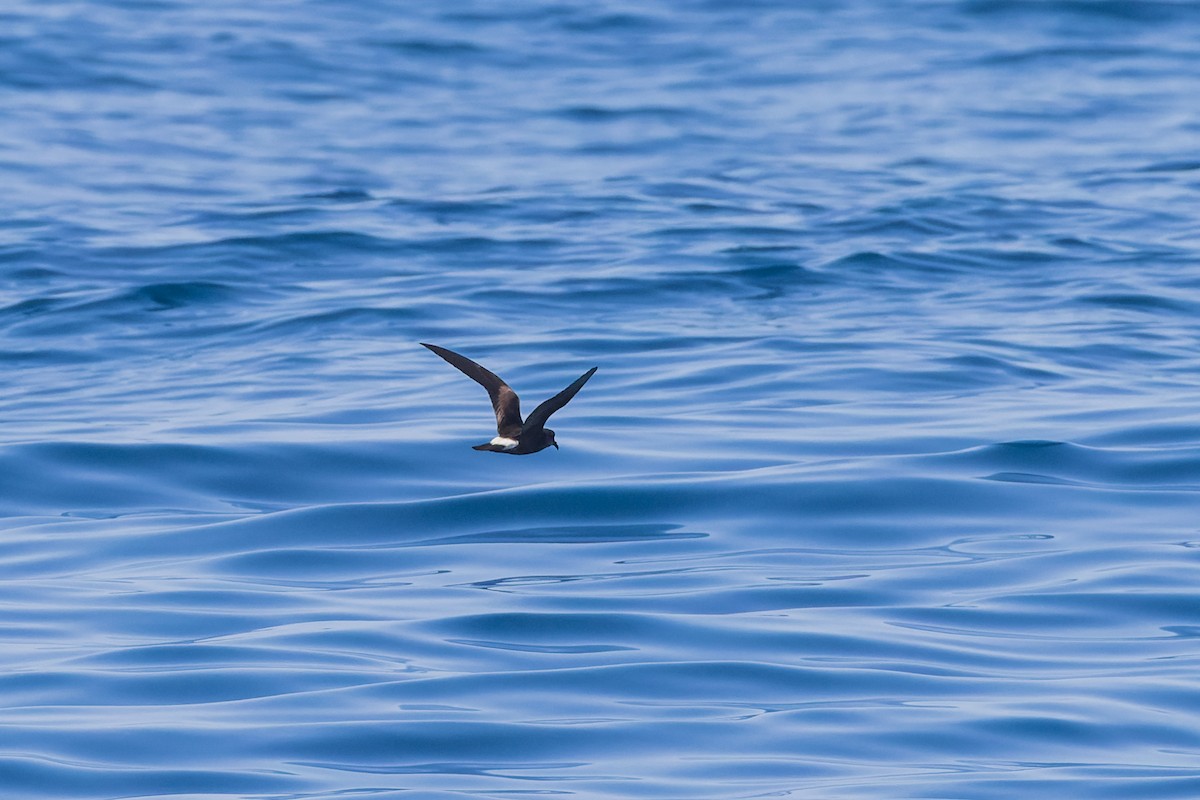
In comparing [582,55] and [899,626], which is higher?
[582,55]

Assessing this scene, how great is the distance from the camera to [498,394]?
21.5 ft

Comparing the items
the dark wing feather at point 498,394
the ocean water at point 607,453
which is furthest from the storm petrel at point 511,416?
the ocean water at point 607,453

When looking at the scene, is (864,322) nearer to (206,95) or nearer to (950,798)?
(950,798)

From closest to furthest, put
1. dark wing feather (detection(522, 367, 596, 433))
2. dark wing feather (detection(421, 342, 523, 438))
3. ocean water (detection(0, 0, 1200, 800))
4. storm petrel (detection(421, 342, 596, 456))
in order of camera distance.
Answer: dark wing feather (detection(522, 367, 596, 433))
storm petrel (detection(421, 342, 596, 456))
ocean water (detection(0, 0, 1200, 800))
dark wing feather (detection(421, 342, 523, 438))

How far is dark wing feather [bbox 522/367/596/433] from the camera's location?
5.51 m

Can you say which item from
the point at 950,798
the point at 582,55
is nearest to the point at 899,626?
the point at 950,798

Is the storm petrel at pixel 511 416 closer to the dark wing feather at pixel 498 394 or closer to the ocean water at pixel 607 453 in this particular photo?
the dark wing feather at pixel 498 394

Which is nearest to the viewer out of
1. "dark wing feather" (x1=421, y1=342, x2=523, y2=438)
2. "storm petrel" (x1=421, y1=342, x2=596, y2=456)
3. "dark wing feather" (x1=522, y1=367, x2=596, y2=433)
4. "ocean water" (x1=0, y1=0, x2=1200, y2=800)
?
"dark wing feather" (x1=522, y1=367, x2=596, y2=433)

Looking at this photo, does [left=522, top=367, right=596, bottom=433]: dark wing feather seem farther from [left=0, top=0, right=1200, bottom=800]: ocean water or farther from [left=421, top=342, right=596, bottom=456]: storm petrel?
[left=0, top=0, right=1200, bottom=800]: ocean water

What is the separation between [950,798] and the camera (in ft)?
17.9

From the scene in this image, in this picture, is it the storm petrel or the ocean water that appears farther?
the ocean water

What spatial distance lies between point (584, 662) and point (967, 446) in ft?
12.3

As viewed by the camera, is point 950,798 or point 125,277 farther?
point 125,277

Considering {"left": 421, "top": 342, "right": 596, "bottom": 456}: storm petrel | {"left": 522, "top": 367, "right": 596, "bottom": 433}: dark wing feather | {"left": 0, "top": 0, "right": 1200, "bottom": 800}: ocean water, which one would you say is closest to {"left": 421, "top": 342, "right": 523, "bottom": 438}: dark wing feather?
{"left": 421, "top": 342, "right": 596, "bottom": 456}: storm petrel
